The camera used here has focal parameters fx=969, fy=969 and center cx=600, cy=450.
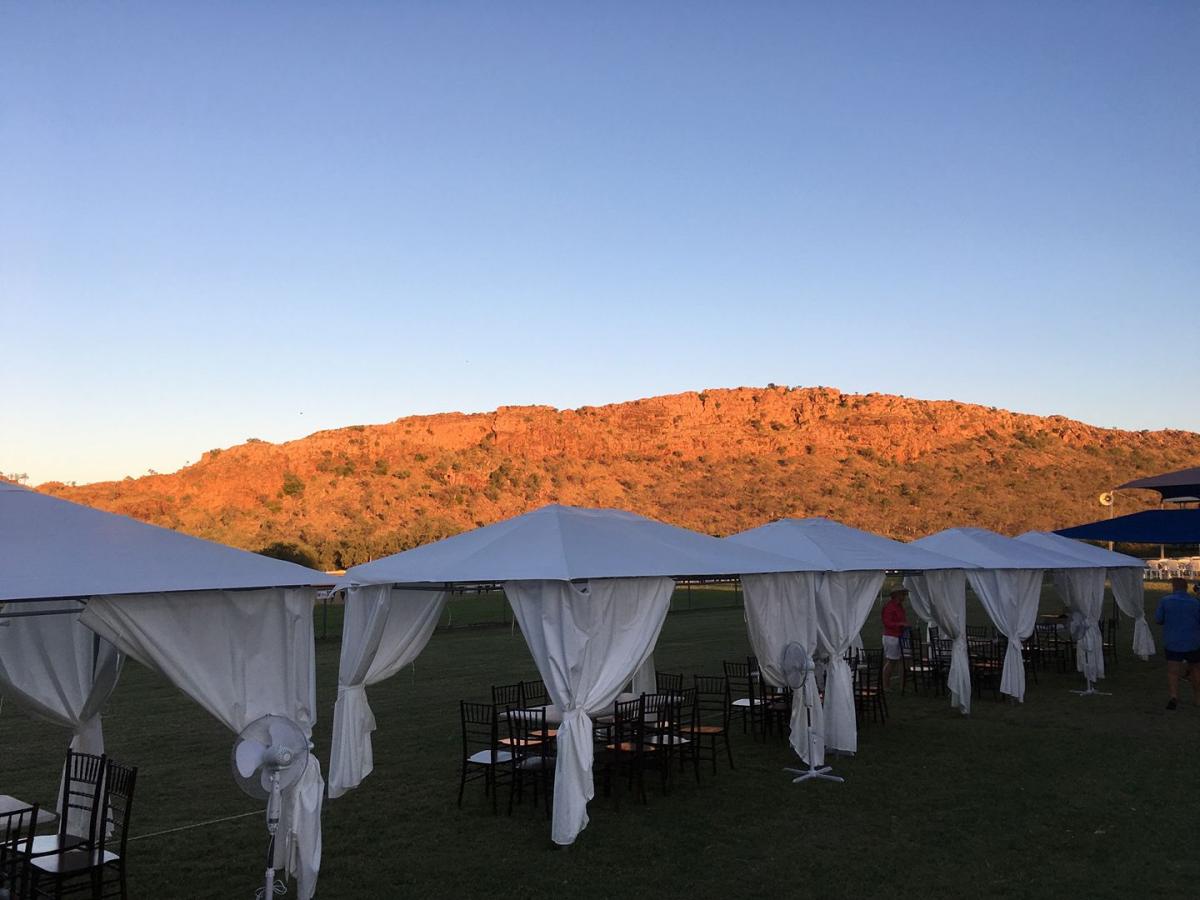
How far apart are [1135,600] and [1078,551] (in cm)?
388

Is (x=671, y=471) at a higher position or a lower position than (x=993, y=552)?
higher

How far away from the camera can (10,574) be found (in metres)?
4.97

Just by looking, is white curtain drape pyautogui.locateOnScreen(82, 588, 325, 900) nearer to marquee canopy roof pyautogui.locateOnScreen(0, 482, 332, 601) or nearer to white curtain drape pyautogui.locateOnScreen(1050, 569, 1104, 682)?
marquee canopy roof pyautogui.locateOnScreen(0, 482, 332, 601)

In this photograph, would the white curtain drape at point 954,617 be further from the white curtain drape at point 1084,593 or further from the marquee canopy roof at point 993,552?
the white curtain drape at point 1084,593

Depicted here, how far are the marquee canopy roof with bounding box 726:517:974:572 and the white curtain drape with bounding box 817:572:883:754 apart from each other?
225mm

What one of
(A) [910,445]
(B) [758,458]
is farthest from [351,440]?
(A) [910,445]

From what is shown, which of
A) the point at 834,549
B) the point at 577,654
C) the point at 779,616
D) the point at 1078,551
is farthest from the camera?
the point at 1078,551

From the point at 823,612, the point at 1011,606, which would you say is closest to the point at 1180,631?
the point at 1011,606

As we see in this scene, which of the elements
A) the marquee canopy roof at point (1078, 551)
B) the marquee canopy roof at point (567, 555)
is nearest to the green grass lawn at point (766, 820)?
the marquee canopy roof at point (567, 555)

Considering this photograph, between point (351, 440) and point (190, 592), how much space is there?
86.9 meters

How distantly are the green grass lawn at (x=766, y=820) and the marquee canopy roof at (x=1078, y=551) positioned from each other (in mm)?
4009

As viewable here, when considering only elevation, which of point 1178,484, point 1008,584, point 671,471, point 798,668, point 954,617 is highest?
point 671,471

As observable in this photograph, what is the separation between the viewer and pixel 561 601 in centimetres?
802

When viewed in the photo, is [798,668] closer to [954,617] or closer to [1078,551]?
[954,617]
